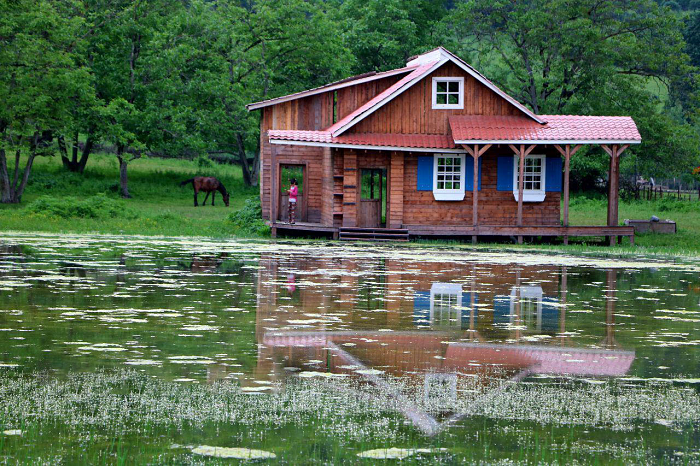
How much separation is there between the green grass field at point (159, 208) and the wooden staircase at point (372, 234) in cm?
304

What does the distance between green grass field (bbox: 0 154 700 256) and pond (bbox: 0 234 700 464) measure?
1381cm

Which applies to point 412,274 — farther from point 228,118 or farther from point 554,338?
point 228,118

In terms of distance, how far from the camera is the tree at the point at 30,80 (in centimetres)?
4025

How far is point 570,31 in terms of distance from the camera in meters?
46.8

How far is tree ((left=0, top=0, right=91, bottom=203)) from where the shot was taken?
40.2m

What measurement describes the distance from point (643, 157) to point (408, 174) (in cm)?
1811

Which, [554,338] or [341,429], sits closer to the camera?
[341,429]

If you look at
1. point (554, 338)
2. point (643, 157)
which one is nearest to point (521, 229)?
point (643, 157)

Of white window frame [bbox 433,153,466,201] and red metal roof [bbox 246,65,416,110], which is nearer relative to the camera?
white window frame [bbox 433,153,466,201]

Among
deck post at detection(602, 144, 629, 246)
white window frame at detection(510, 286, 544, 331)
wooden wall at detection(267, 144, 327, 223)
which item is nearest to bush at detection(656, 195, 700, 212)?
deck post at detection(602, 144, 629, 246)

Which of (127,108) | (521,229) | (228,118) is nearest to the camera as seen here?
(521,229)

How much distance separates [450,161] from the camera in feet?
107

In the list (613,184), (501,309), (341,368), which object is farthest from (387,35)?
(341,368)

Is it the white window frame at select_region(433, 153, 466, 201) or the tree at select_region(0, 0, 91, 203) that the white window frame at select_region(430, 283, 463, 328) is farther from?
the tree at select_region(0, 0, 91, 203)
